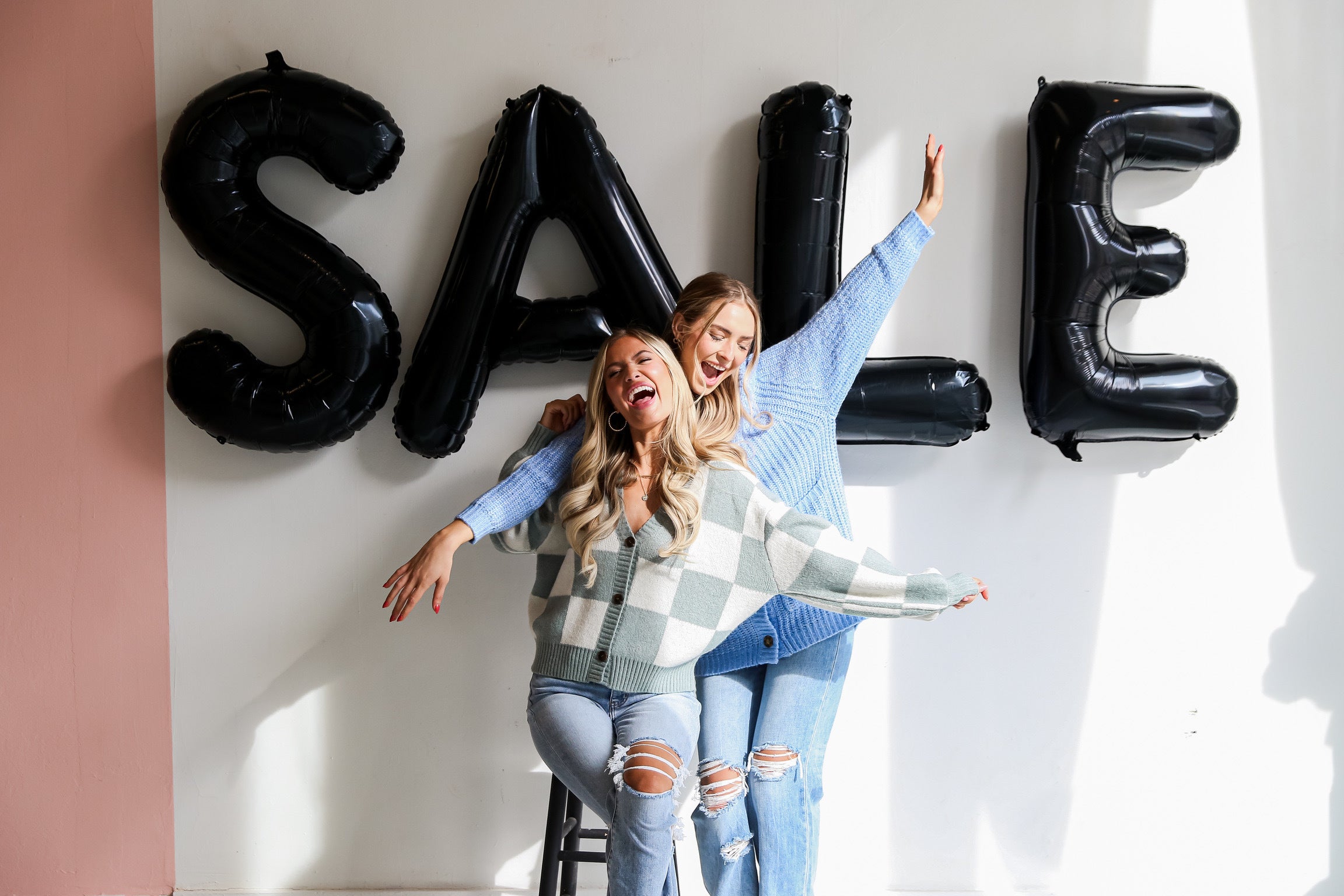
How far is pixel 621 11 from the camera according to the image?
1.89 m

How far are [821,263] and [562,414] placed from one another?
1.97 ft

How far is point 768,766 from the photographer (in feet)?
5.08

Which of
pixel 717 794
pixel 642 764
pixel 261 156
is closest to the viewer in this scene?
pixel 642 764

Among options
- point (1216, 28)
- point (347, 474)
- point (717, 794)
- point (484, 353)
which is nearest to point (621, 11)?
point (484, 353)

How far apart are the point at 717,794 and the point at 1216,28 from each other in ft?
6.18

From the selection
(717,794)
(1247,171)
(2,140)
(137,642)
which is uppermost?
(2,140)

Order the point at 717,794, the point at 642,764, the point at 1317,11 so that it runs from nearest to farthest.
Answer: the point at 642,764 → the point at 717,794 → the point at 1317,11

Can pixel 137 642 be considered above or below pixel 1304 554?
below

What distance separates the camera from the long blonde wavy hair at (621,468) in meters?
1.46

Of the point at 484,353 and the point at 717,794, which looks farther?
the point at 484,353

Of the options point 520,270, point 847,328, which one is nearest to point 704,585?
point 847,328

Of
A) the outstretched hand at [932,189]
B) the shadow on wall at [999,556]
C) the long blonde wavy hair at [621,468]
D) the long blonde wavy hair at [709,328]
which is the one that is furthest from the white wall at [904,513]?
the long blonde wavy hair at [621,468]

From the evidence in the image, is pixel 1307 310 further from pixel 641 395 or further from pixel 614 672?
pixel 614 672

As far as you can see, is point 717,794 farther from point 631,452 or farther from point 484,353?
point 484,353
